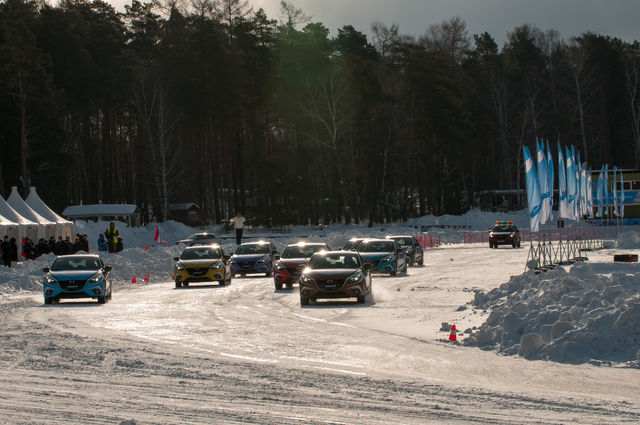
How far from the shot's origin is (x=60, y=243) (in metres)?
39.6

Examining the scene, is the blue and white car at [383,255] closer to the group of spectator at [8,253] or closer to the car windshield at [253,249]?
the car windshield at [253,249]

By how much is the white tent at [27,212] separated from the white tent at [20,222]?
51 centimetres

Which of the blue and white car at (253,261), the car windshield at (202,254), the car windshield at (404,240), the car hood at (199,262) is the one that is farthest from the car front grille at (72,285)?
the car windshield at (404,240)

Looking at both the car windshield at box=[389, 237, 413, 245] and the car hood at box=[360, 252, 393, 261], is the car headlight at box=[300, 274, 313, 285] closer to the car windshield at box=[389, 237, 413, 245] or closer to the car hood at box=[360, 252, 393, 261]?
the car hood at box=[360, 252, 393, 261]

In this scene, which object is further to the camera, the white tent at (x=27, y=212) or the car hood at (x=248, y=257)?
the white tent at (x=27, y=212)

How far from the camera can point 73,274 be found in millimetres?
25109

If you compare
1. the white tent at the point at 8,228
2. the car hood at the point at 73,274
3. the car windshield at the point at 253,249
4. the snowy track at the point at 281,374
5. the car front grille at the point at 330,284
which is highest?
the white tent at the point at 8,228

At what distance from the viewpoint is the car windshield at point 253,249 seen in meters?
37.5

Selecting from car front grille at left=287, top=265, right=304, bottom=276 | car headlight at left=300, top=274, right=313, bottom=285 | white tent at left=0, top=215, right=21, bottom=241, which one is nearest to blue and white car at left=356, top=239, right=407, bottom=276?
car front grille at left=287, top=265, right=304, bottom=276

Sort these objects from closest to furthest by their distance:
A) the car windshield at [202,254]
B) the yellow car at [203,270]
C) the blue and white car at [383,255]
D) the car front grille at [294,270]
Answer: the car front grille at [294,270]
the yellow car at [203,270]
the car windshield at [202,254]
the blue and white car at [383,255]

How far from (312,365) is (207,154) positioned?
76.6 meters

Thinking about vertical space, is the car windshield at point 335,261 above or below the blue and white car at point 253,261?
above

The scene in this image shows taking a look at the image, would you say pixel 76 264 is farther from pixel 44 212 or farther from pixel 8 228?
pixel 44 212

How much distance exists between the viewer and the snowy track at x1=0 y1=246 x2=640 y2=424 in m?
8.82
